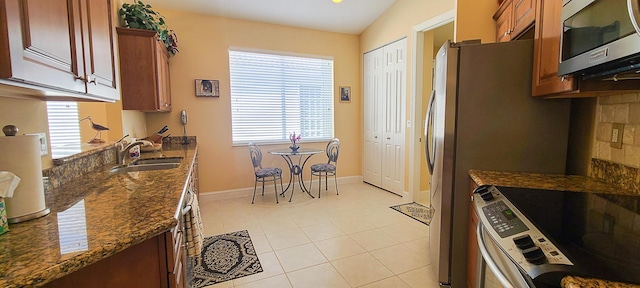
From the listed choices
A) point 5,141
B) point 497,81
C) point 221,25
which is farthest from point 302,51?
point 5,141

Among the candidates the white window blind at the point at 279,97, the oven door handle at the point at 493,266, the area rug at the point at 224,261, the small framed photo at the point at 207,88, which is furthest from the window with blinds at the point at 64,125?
the oven door handle at the point at 493,266

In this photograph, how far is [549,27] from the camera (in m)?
1.52

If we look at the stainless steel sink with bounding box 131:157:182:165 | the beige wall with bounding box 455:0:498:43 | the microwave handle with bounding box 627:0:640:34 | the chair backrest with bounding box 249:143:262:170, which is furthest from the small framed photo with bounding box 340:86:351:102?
the microwave handle with bounding box 627:0:640:34

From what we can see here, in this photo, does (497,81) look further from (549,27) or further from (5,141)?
(5,141)

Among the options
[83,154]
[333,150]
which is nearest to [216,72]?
[333,150]

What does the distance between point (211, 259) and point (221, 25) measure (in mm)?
3196

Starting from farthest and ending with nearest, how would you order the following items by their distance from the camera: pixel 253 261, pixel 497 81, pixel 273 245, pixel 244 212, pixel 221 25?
1. pixel 221 25
2. pixel 244 212
3. pixel 273 245
4. pixel 253 261
5. pixel 497 81

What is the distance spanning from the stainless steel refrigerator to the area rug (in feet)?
5.30

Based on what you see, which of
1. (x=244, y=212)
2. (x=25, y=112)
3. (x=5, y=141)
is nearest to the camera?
(x=5, y=141)

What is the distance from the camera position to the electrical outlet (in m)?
1.49

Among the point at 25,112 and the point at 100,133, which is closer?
the point at 25,112

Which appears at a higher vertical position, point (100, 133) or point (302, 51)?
point (302, 51)

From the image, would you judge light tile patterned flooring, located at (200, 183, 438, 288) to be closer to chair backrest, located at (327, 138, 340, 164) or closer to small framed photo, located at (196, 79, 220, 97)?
chair backrest, located at (327, 138, 340, 164)

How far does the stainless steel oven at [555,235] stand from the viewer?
0.77 metres
